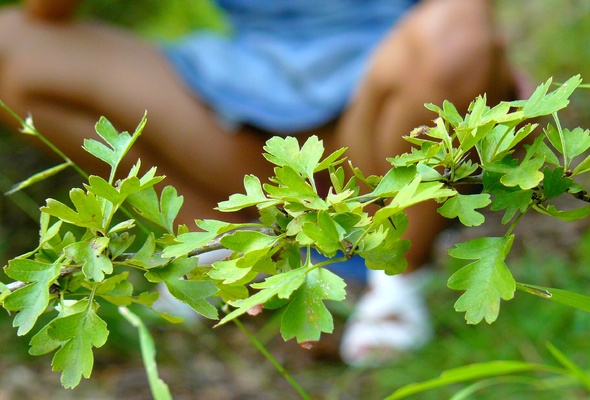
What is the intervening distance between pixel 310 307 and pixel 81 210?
0.35 ft

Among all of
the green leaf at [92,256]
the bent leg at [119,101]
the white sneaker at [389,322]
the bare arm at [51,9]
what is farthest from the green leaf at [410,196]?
the bare arm at [51,9]

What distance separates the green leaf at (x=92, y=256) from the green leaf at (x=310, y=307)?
8cm

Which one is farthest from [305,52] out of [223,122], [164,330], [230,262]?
[230,262]

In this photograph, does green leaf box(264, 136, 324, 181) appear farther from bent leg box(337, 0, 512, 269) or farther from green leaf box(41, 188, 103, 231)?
bent leg box(337, 0, 512, 269)

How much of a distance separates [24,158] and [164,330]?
2.31 feet

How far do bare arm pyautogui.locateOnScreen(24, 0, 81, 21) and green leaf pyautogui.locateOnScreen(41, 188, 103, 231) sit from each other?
1.58 metres

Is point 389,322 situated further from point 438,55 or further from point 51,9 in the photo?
point 51,9

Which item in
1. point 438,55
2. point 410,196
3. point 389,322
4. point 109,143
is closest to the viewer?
point 410,196

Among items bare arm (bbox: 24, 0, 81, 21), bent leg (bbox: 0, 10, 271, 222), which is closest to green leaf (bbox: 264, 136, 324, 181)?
bent leg (bbox: 0, 10, 271, 222)

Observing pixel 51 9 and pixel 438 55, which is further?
pixel 51 9

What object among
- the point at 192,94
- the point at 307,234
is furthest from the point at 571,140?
the point at 192,94

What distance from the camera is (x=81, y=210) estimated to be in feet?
1.05

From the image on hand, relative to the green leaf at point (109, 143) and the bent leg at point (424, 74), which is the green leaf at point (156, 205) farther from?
the bent leg at point (424, 74)

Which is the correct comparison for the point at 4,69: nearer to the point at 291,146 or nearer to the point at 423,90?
the point at 423,90
